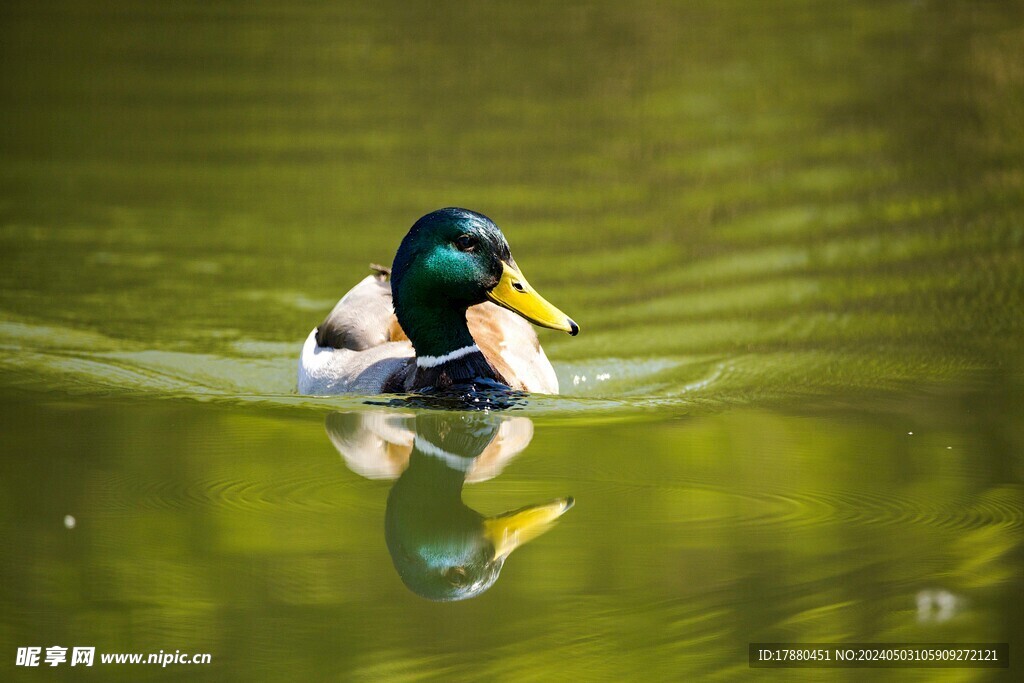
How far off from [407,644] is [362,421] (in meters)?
2.93

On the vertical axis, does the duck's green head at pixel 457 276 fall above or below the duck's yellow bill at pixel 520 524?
above

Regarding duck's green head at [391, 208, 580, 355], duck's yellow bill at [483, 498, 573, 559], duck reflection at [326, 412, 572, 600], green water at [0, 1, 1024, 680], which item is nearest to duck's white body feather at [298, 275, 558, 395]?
green water at [0, 1, 1024, 680]

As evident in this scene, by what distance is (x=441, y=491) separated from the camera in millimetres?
5910

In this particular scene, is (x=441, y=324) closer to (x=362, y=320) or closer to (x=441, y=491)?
(x=362, y=320)

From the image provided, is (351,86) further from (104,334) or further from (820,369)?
(820,369)

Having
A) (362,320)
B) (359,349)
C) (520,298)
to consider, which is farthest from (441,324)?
(362,320)

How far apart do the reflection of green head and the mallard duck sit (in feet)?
3.17

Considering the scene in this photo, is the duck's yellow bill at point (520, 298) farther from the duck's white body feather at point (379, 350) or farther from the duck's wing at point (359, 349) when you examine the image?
the duck's wing at point (359, 349)

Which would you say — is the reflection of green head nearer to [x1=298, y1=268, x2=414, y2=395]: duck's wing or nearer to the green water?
the green water

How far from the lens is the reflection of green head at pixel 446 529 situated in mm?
4859

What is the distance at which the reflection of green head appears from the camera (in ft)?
15.9

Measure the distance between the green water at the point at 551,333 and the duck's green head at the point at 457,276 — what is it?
52 cm

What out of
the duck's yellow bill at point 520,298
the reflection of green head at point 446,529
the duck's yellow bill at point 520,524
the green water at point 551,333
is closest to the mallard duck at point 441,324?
the duck's yellow bill at point 520,298

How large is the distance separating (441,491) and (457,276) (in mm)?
1685
